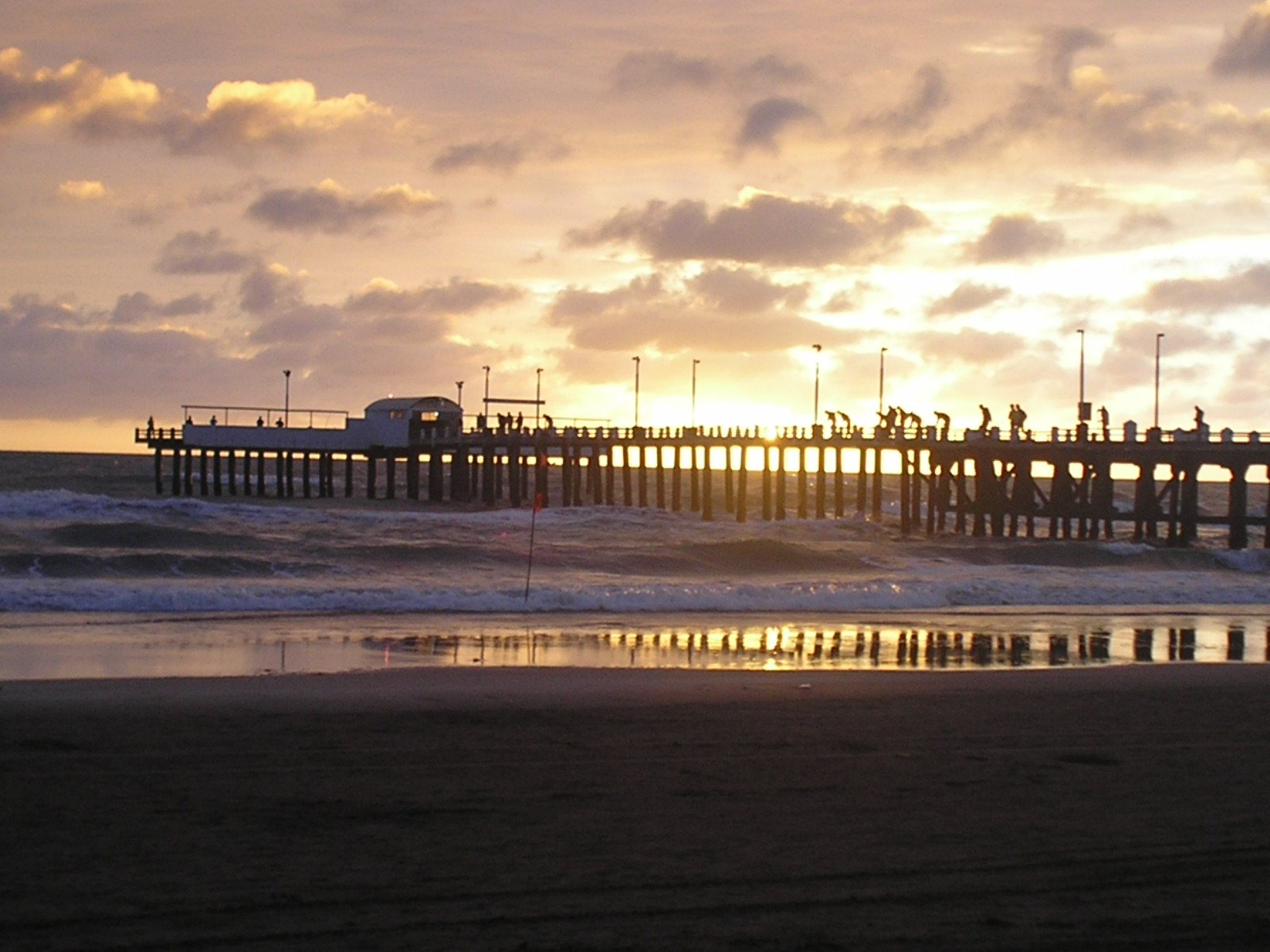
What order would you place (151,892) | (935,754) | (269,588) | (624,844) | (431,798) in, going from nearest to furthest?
(151,892), (624,844), (431,798), (935,754), (269,588)

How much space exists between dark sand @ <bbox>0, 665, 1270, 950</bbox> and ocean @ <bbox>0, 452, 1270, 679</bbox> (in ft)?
15.6

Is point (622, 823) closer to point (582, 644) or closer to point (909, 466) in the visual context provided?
point (582, 644)

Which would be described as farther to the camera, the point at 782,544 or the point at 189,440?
the point at 189,440

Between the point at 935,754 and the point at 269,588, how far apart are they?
57.4 feet

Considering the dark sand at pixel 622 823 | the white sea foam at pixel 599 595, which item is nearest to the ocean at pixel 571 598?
the white sea foam at pixel 599 595

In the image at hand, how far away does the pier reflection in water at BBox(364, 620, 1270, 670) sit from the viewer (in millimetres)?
16625

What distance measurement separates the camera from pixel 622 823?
7.60 meters

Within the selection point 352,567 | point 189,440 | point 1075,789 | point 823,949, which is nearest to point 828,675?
point 1075,789

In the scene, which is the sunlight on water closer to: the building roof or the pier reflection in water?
the pier reflection in water

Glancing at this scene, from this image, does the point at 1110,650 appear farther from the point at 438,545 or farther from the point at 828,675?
the point at 438,545

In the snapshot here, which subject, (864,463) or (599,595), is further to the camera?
(864,463)

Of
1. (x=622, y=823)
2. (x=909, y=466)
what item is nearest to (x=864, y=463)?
(x=909, y=466)

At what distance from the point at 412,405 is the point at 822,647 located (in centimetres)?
5934

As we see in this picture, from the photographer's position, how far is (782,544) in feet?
137
